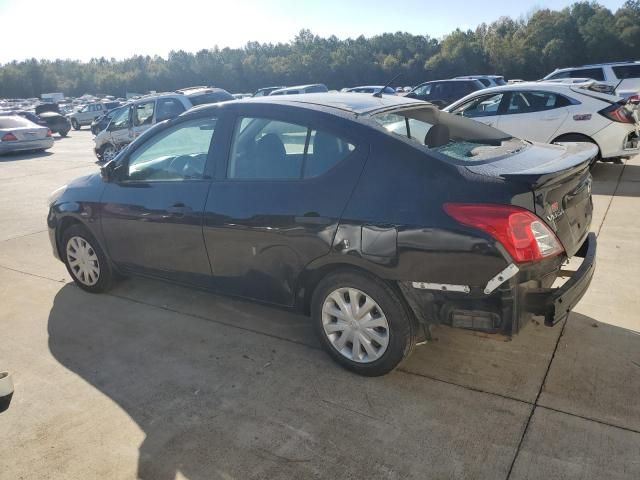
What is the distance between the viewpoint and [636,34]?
5038 centimetres

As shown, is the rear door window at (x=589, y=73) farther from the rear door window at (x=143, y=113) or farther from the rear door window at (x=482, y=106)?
the rear door window at (x=143, y=113)

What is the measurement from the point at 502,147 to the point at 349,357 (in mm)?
1738

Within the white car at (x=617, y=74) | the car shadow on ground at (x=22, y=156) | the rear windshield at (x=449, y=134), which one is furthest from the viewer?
the car shadow on ground at (x=22, y=156)

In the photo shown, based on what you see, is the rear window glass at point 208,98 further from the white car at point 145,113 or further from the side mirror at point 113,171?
the side mirror at point 113,171

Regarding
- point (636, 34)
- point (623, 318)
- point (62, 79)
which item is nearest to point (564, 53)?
point (636, 34)

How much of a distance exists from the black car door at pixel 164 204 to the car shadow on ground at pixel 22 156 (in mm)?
15097

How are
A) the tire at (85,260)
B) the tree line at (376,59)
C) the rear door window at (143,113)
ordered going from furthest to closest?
1. the tree line at (376,59)
2. the rear door window at (143,113)
3. the tire at (85,260)

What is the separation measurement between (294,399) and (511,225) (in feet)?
5.23

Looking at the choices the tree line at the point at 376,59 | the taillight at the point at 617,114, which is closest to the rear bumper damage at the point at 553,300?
the taillight at the point at 617,114

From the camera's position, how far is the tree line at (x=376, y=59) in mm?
55031

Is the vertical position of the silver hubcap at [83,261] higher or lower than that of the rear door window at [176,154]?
lower

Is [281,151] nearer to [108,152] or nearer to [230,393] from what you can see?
[230,393]

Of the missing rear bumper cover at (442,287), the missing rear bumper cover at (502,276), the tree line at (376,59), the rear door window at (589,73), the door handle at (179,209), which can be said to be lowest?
the missing rear bumper cover at (442,287)

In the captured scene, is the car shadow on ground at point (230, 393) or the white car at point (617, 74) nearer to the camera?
the car shadow on ground at point (230, 393)
